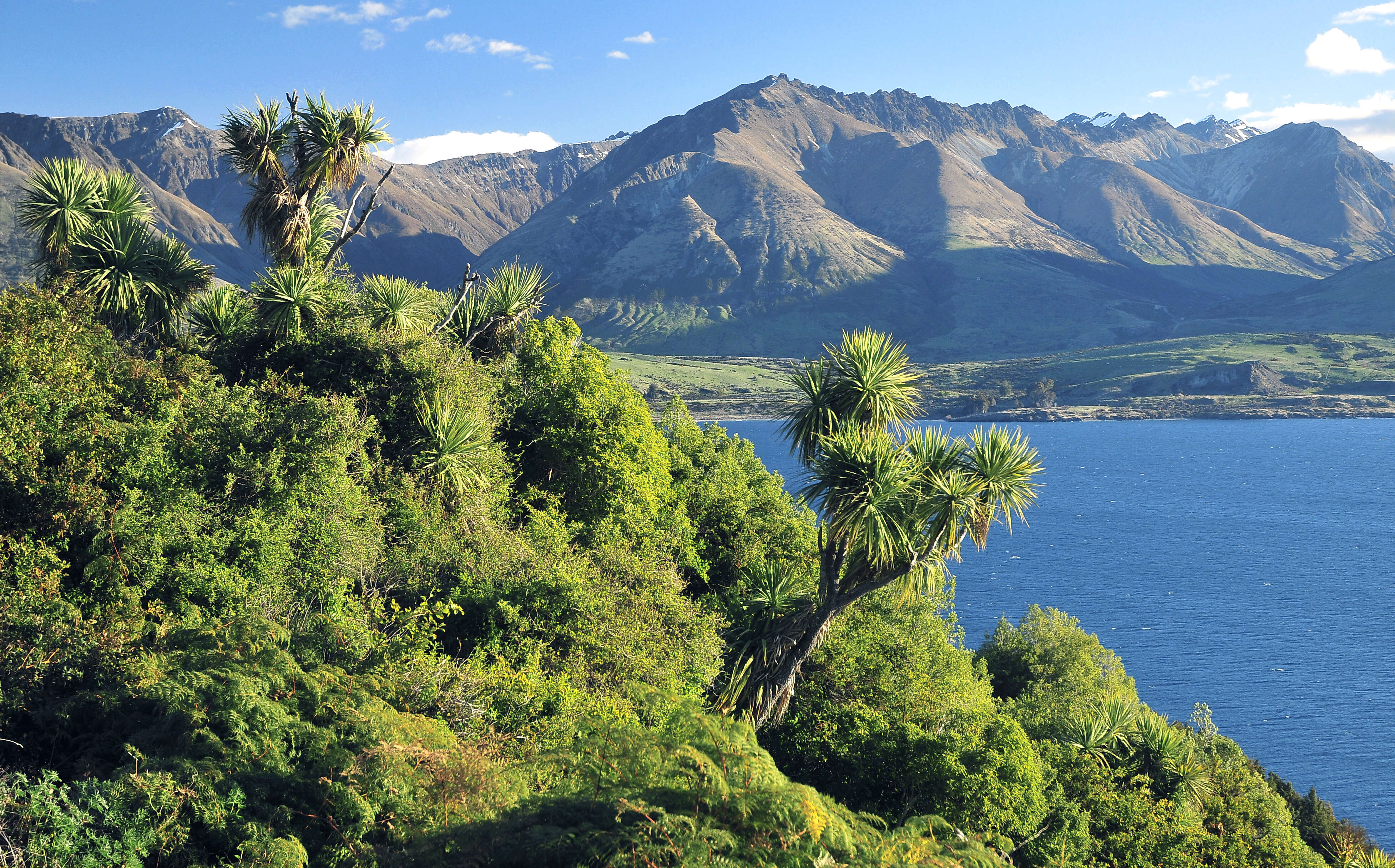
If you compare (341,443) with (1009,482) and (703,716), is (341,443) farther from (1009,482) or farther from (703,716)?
(1009,482)

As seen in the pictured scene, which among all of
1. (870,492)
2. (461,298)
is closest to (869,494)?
(870,492)

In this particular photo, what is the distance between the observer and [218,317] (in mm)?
23031

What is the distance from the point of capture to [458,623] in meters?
18.5

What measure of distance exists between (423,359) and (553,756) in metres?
14.0

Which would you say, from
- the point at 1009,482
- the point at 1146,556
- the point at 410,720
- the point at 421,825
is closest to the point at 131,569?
the point at 410,720

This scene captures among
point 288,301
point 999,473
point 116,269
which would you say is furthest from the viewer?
point 288,301

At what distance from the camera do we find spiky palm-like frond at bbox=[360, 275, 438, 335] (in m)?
23.8

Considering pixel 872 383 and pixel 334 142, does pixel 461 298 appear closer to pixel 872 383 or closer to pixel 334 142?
pixel 334 142

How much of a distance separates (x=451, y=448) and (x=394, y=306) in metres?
5.71

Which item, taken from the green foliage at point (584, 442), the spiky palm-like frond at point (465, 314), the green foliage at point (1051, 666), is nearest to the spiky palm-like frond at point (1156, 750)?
the green foliage at point (1051, 666)

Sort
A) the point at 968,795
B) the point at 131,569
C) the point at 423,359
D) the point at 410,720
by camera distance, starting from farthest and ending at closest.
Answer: the point at 423,359 → the point at 968,795 → the point at 131,569 → the point at 410,720

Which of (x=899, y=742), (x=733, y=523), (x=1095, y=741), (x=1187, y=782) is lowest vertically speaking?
(x=1187, y=782)

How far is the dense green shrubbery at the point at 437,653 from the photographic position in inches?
395

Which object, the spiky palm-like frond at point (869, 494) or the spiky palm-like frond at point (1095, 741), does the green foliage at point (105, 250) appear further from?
the spiky palm-like frond at point (1095, 741)
